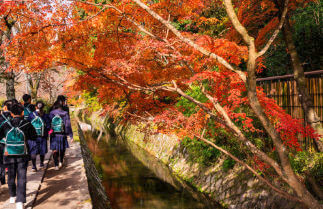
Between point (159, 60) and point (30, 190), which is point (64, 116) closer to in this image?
point (30, 190)

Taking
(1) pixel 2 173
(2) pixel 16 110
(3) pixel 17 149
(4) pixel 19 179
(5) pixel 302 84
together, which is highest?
(5) pixel 302 84

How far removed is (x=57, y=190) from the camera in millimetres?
5812

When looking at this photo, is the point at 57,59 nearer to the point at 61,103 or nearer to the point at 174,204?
the point at 61,103

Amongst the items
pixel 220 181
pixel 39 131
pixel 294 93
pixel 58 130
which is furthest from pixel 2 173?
pixel 294 93

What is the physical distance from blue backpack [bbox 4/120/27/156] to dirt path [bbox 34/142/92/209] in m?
1.21

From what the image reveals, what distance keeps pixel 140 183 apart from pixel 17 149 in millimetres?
6199

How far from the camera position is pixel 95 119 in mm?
27344

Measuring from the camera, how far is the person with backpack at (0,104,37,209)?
4555 mm

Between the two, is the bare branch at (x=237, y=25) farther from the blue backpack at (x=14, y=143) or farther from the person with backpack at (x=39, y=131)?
the person with backpack at (x=39, y=131)

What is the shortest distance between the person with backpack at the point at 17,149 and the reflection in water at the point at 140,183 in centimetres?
394

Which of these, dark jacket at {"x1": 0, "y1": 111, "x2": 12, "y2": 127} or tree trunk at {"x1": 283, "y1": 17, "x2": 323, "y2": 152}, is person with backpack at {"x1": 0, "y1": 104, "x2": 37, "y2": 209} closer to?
dark jacket at {"x1": 0, "y1": 111, "x2": 12, "y2": 127}

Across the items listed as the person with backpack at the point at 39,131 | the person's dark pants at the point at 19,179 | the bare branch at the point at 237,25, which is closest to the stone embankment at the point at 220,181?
the bare branch at the point at 237,25

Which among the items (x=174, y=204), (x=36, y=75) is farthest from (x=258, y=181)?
(x=36, y=75)

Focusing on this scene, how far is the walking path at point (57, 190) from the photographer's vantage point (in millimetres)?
4992
